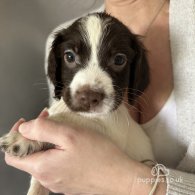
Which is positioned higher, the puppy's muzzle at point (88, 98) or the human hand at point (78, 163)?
the puppy's muzzle at point (88, 98)

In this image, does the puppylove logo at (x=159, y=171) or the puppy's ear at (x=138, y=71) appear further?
the puppy's ear at (x=138, y=71)

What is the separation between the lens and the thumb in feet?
3.98

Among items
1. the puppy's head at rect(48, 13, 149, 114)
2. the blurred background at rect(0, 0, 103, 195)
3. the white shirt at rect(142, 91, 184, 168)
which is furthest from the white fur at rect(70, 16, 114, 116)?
the blurred background at rect(0, 0, 103, 195)

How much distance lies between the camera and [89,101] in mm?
1211

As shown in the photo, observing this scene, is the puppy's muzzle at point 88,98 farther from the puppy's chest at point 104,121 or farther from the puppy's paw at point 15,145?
Answer: the puppy's paw at point 15,145

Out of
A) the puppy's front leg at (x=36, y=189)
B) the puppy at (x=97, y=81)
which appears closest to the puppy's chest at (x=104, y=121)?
the puppy at (x=97, y=81)

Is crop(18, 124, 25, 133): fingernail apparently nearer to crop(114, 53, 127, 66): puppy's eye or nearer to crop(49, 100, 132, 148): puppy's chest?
crop(49, 100, 132, 148): puppy's chest

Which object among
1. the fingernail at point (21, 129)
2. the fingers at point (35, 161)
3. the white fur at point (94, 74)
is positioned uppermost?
the white fur at point (94, 74)

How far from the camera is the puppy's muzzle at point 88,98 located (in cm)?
120

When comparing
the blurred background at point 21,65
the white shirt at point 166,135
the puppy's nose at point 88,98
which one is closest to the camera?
the puppy's nose at point 88,98

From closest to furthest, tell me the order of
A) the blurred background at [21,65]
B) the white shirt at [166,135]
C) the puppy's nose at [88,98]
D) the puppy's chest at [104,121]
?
the puppy's nose at [88,98], the puppy's chest at [104,121], the white shirt at [166,135], the blurred background at [21,65]

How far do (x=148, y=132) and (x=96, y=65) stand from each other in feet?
1.50

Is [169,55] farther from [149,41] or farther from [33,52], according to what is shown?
[33,52]

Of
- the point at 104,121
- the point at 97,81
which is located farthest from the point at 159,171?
the point at 97,81
